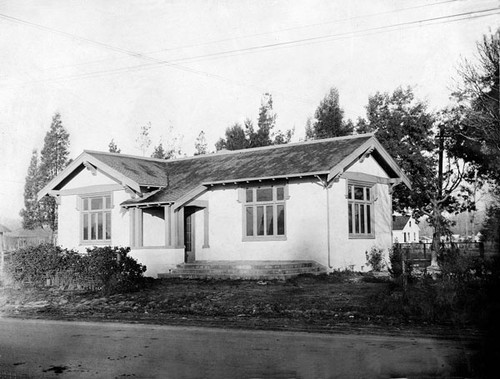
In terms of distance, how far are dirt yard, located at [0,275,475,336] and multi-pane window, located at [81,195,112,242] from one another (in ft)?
24.8

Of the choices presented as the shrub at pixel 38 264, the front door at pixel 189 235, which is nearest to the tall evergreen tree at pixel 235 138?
the front door at pixel 189 235

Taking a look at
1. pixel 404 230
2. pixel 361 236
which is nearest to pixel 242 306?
pixel 361 236

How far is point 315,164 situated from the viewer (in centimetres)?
2370

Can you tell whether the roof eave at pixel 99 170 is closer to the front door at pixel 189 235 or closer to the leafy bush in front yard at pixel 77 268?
the front door at pixel 189 235

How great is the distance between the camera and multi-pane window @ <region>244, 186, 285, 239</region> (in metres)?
24.4

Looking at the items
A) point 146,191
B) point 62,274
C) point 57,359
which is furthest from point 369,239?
point 57,359

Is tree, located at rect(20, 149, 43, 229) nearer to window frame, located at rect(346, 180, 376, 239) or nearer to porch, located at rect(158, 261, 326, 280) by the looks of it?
porch, located at rect(158, 261, 326, 280)

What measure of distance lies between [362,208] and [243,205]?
4871mm

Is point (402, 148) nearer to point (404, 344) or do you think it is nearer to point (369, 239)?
point (369, 239)

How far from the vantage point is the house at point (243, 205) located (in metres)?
23.7

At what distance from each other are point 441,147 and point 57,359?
1246 inches

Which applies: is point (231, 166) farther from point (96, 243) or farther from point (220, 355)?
point (220, 355)

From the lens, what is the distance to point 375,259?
25.8m

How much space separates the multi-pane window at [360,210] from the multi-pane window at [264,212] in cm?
270
